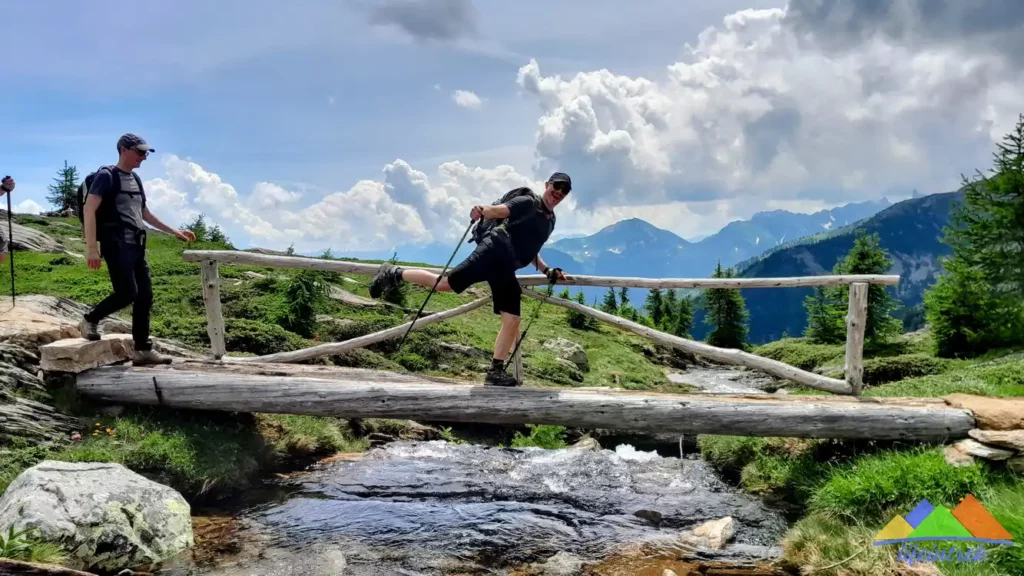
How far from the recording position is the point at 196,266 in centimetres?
2864

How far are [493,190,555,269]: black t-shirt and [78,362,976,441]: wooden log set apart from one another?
196cm

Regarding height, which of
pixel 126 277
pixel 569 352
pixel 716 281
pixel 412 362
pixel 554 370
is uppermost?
pixel 716 281

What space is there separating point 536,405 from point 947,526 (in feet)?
15.2

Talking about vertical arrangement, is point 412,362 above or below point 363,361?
below

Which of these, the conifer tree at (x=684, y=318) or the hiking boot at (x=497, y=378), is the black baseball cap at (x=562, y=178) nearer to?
the hiking boot at (x=497, y=378)

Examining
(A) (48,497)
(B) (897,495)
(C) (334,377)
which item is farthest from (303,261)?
(B) (897,495)

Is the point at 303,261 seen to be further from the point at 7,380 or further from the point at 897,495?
the point at 897,495

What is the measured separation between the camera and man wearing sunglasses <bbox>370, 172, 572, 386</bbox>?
25.7 ft

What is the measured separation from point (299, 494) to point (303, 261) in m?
3.65

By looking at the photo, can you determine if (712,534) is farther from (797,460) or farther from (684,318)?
(684,318)

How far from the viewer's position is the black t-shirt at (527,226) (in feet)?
25.9

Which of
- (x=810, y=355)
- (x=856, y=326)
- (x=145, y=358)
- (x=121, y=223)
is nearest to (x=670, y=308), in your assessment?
(x=810, y=355)

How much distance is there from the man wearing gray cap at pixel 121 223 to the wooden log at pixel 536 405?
1.29 metres

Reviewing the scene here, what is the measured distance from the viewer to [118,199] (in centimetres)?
785
